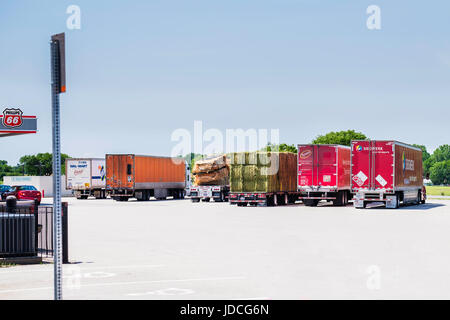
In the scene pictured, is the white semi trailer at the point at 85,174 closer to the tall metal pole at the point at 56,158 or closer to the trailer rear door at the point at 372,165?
the trailer rear door at the point at 372,165

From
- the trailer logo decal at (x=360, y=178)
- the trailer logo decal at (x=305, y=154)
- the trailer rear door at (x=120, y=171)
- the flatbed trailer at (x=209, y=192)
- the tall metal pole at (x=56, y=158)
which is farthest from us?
the trailer rear door at (x=120, y=171)

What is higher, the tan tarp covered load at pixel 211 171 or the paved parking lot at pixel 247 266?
the tan tarp covered load at pixel 211 171

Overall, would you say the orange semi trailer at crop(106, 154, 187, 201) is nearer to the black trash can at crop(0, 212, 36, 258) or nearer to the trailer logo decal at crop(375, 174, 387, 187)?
the trailer logo decal at crop(375, 174, 387, 187)

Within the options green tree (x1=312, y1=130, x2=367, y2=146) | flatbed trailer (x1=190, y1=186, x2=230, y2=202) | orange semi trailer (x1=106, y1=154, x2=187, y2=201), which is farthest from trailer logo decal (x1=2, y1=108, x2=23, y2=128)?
green tree (x1=312, y1=130, x2=367, y2=146)

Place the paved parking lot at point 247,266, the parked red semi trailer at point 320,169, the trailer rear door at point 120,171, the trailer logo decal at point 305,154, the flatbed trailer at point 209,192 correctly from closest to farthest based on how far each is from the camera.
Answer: the paved parking lot at point 247,266, the parked red semi trailer at point 320,169, the trailer logo decal at point 305,154, the flatbed trailer at point 209,192, the trailer rear door at point 120,171

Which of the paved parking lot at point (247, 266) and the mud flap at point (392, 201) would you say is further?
the mud flap at point (392, 201)

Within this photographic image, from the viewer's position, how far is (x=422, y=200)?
43.2 m

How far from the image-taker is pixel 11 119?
27875 millimetres

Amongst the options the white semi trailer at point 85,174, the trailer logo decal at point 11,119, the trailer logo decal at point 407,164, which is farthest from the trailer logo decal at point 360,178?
the white semi trailer at point 85,174

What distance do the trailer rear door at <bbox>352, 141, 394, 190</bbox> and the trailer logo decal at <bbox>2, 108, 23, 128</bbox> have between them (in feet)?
60.1

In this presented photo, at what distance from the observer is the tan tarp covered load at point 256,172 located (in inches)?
1489

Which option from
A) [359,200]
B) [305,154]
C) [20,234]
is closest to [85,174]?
[305,154]

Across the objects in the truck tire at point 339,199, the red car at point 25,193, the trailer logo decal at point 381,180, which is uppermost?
the trailer logo decal at point 381,180

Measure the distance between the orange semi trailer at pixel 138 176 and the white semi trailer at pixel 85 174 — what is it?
17.0ft
